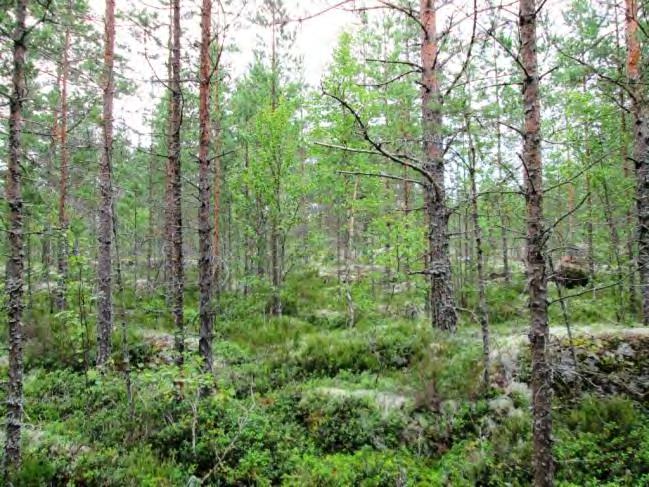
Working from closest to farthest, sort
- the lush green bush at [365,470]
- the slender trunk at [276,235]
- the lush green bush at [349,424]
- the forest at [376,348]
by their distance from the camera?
1. the forest at [376,348]
2. the lush green bush at [365,470]
3. the lush green bush at [349,424]
4. the slender trunk at [276,235]

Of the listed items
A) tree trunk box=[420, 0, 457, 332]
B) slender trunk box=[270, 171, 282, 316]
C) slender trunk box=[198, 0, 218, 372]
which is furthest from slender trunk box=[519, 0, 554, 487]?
slender trunk box=[270, 171, 282, 316]

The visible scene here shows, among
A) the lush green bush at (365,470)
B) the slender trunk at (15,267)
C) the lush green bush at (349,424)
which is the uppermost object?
the slender trunk at (15,267)

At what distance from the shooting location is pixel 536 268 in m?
3.48

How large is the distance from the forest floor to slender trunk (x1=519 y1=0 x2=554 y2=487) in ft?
1.92

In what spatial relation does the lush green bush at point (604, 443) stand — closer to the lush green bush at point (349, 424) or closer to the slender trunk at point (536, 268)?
the slender trunk at point (536, 268)

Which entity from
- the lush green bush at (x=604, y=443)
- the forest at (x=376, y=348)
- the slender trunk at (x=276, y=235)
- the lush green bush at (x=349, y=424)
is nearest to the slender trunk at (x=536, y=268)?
the forest at (x=376, y=348)

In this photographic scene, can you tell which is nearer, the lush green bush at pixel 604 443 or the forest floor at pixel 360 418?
the lush green bush at pixel 604 443

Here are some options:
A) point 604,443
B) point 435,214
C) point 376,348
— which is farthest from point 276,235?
point 604,443

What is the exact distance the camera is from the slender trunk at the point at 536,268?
3416 millimetres

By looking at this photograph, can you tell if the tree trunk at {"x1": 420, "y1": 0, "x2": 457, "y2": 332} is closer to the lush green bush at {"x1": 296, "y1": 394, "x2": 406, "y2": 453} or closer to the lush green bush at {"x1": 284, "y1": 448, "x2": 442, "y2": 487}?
the lush green bush at {"x1": 296, "y1": 394, "x2": 406, "y2": 453}

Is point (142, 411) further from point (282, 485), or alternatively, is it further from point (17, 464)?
point (282, 485)

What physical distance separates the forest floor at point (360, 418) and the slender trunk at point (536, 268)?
0.58m

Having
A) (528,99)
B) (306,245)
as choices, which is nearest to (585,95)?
(528,99)

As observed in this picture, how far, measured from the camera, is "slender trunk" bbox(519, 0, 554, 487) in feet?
11.2
